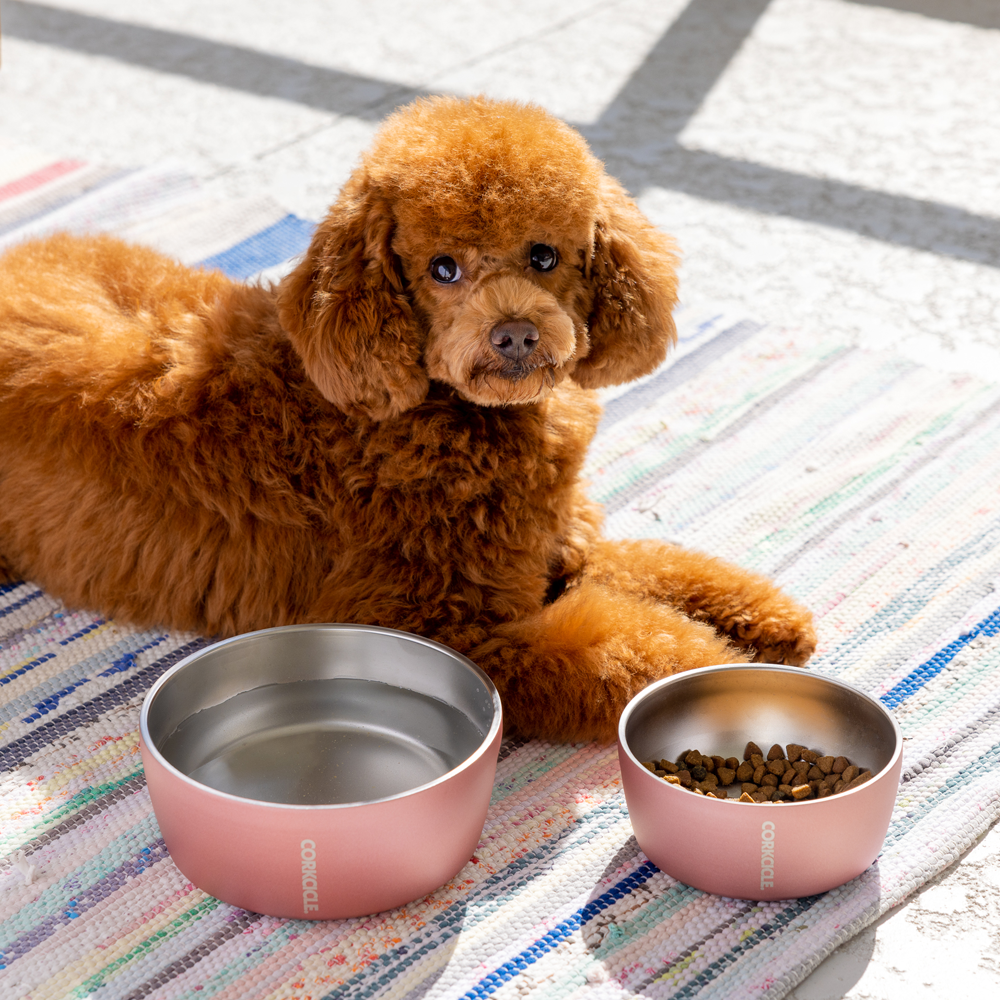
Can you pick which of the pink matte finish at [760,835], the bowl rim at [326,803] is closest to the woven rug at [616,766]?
the pink matte finish at [760,835]

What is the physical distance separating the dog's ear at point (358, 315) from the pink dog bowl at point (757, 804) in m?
0.46

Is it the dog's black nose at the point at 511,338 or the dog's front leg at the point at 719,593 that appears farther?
the dog's front leg at the point at 719,593

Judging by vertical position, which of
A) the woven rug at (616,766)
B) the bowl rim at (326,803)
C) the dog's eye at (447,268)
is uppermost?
the dog's eye at (447,268)

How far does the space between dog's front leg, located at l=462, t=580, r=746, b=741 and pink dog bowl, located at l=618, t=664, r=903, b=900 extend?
3.4 inches

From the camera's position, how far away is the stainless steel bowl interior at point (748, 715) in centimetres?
139

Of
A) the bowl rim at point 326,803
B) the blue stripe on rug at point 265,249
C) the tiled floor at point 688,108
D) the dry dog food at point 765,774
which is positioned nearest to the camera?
the bowl rim at point 326,803

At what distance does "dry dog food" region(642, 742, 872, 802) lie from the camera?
1341 mm

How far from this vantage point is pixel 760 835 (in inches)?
48.4

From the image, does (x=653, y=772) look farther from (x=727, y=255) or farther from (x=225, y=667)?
(x=727, y=255)

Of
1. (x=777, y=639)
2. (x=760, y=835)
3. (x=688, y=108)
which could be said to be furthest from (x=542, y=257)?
(x=688, y=108)

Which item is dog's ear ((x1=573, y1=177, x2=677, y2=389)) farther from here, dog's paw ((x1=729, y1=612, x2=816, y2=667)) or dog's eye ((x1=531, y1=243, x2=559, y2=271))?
dog's paw ((x1=729, y1=612, x2=816, y2=667))

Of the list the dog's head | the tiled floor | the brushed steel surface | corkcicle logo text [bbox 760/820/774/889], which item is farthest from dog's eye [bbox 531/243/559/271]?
the tiled floor

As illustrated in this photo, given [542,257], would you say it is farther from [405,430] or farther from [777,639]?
[777,639]

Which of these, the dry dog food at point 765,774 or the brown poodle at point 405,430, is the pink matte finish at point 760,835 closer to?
the dry dog food at point 765,774
